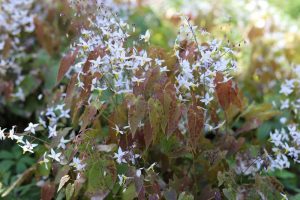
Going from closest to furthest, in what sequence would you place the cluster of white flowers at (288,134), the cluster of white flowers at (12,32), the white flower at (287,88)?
the cluster of white flowers at (288,134) → the white flower at (287,88) → the cluster of white flowers at (12,32)

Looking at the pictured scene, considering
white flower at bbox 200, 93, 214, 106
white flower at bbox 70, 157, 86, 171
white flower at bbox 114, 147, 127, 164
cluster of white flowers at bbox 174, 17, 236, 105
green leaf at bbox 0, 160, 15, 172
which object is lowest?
white flower at bbox 70, 157, 86, 171

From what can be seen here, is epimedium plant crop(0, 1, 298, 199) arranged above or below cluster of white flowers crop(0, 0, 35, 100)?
below

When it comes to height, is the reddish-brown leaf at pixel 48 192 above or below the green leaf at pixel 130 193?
above

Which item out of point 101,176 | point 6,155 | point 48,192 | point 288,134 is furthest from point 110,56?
point 288,134

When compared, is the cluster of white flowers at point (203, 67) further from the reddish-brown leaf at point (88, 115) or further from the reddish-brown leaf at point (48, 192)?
the reddish-brown leaf at point (48, 192)

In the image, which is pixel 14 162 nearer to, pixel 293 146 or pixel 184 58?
pixel 184 58

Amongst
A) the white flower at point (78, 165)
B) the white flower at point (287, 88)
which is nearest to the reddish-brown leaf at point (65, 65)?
the white flower at point (78, 165)

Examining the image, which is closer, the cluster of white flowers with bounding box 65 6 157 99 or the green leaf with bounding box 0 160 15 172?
the cluster of white flowers with bounding box 65 6 157 99

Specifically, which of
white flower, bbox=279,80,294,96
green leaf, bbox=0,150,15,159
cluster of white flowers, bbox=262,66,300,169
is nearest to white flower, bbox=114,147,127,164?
cluster of white flowers, bbox=262,66,300,169

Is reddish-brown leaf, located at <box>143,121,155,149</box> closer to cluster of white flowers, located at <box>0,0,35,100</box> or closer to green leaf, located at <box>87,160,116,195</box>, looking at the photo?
green leaf, located at <box>87,160,116,195</box>
